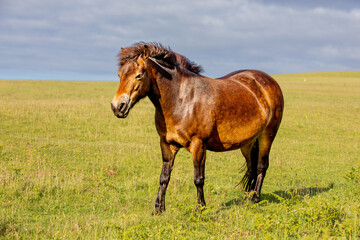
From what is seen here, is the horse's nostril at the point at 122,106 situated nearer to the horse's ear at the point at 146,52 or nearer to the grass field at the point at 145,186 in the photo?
the horse's ear at the point at 146,52

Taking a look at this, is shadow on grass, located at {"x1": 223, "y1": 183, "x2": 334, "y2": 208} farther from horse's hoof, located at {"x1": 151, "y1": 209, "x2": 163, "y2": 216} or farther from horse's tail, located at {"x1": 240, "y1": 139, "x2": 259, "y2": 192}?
horse's hoof, located at {"x1": 151, "y1": 209, "x2": 163, "y2": 216}

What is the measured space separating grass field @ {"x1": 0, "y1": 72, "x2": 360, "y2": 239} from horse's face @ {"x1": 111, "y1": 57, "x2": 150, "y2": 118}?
1.70m

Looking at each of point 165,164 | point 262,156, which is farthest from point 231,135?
point 262,156


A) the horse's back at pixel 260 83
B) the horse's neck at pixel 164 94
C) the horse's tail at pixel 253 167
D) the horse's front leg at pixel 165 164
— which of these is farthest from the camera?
the horse's tail at pixel 253 167

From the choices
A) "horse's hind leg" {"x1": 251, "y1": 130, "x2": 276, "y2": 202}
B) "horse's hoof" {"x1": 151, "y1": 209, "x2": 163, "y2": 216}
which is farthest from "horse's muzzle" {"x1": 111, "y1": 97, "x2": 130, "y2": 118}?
"horse's hind leg" {"x1": 251, "y1": 130, "x2": 276, "y2": 202}

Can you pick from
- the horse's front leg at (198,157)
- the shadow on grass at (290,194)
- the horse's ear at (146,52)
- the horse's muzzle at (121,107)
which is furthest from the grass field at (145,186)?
the horse's ear at (146,52)

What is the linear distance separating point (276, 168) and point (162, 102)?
22.7 feet

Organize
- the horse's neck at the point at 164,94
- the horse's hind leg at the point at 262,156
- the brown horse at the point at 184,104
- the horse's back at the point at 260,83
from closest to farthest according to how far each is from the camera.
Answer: the brown horse at the point at 184,104 → the horse's neck at the point at 164,94 → the horse's back at the point at 260,83 → the horse's hind leg at the point at 262,156

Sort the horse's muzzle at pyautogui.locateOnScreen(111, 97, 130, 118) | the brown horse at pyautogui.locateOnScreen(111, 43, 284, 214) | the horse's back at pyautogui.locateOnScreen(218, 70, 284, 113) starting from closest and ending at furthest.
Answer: the horse's muzzle at pyautogui.locateOnScreen(111, 97, 130, 118), the brown horse at pyautogui.locateOnScreen(111, 43, 284, 214), the horse's back at pyautogui.locateOnScreen(218, 70, 284, 113)

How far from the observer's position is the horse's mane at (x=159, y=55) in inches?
205

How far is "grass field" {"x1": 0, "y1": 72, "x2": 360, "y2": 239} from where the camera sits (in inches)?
199

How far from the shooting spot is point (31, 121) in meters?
17.4

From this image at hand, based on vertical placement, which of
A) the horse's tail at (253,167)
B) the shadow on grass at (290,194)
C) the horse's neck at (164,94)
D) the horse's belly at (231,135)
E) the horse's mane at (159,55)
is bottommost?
the shadow on grass at (290,194)

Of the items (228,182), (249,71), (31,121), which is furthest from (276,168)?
(31,121)
